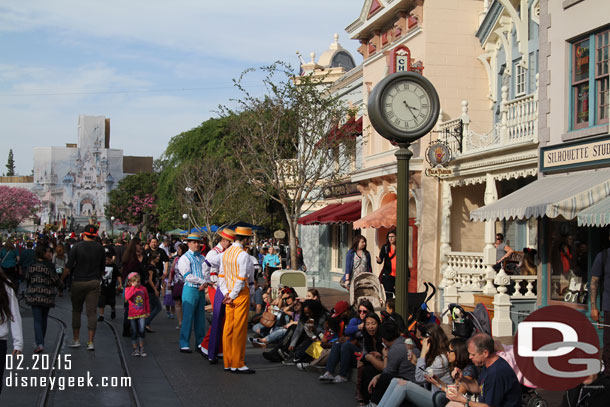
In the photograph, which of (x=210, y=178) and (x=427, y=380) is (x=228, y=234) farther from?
(x=210, y=178)

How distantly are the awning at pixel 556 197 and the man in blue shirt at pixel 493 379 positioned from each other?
599 cm

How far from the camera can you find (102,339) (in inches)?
535

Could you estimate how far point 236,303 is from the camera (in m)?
10.9

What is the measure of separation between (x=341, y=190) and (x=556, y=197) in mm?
17887

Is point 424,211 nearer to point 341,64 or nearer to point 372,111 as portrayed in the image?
point 372,111

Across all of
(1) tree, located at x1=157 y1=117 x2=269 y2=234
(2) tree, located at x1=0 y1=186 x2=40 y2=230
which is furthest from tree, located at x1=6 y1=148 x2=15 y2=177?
(1) tree, located at x1=157 y1=117 x2=269 y2=234

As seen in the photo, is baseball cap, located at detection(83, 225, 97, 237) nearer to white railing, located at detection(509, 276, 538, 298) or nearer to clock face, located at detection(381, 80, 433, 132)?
clock face, located at detection(381, 80, 433, 132)

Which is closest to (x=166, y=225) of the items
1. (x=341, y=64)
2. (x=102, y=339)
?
(x=341, y=64)

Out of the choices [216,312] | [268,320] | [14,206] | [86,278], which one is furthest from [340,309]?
[14,206]

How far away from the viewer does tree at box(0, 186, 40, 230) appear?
112250 mm

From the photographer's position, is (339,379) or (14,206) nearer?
(339,379)

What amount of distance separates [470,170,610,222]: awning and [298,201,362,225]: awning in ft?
39.7

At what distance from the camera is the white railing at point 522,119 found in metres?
15.2

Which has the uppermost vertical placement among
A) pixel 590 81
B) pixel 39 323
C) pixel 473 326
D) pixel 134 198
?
pixel 134 198
